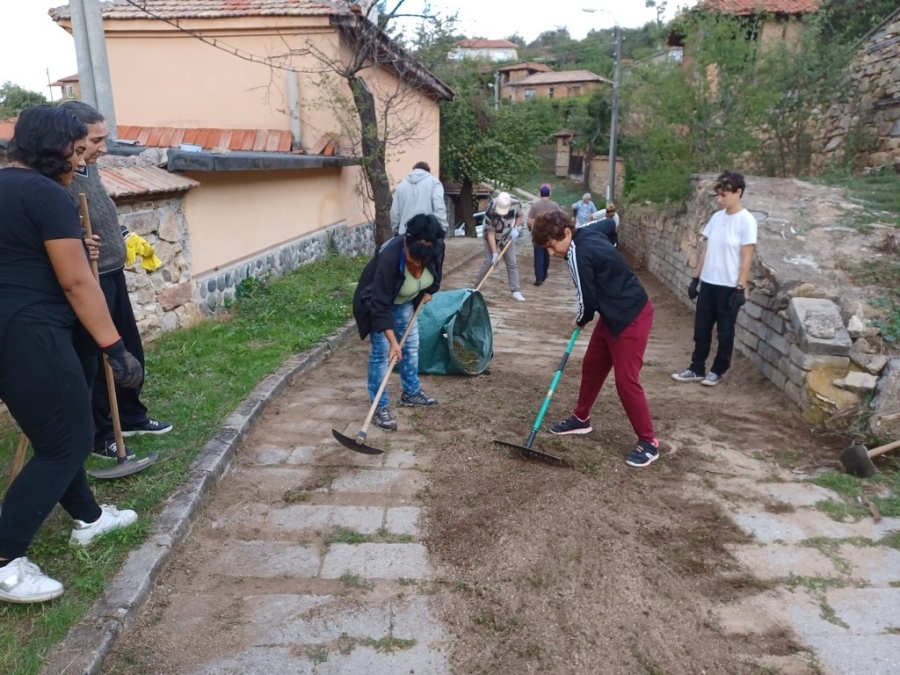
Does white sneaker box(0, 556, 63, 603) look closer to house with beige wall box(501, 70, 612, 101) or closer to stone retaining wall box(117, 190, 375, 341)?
stone retaining wall box(117, 190, 375, 341)

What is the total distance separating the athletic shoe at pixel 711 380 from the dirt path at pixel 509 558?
0.71 meters

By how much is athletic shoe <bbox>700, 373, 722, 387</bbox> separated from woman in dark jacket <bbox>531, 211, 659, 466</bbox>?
1.79m

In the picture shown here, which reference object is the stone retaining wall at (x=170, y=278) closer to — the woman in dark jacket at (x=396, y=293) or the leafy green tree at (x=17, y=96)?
the woman in dark jacket at (x=396, y=293)

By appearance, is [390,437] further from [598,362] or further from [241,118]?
[241,118]

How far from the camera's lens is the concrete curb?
2340 millimetres

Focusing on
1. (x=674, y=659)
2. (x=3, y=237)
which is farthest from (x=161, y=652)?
(x=674, y=659)

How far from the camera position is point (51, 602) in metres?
2.58

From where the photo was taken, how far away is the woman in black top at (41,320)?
2.42 meters

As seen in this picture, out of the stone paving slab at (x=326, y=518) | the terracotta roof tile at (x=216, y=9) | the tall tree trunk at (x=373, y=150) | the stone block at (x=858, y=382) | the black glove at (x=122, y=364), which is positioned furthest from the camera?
the tall tree trunk at (x=373, y=150)

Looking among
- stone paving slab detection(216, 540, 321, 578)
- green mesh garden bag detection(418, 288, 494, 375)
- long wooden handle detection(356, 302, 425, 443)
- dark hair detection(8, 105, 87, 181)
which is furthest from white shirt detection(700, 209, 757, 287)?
dark hair detection(8, 105, 87, 181)

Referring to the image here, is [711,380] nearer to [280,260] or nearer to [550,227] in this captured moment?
[550,227]

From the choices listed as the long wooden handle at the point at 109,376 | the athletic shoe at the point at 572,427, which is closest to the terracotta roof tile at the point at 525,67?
the athletic shoe at the point at 572,427

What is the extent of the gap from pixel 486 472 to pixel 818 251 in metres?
4.16

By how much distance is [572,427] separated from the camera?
450 centimetres
